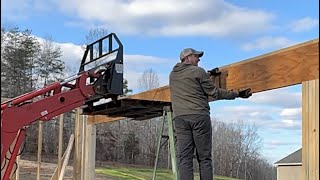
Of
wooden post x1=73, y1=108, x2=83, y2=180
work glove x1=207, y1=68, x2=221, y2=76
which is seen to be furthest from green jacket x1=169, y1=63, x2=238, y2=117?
wooden post x1=73, y1=108, x2=83, y2=180

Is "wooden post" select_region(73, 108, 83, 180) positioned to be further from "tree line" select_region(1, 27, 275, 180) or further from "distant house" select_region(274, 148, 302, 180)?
"tree line" select_region(1, 27, 275, 180)

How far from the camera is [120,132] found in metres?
20.7

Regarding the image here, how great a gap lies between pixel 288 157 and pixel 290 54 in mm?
4470

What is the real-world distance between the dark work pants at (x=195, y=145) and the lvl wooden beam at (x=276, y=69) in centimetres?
71

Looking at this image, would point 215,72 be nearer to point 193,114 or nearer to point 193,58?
point 193,58

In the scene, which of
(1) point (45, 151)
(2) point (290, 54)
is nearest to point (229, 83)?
(2) point (290, 54)

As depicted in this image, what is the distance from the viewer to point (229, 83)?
13.9 feet

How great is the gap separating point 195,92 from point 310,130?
0.82 metres

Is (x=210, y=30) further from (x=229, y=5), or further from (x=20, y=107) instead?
(x=20, y=107)

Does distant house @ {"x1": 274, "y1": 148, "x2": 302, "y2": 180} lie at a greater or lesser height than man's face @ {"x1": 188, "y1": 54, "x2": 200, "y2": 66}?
lesser

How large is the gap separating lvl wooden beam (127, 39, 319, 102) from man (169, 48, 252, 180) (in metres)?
0.44

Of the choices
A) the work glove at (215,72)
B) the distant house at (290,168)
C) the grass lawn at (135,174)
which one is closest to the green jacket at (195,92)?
the work glove at (215,72)

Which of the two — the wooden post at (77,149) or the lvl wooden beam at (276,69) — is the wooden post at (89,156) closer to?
the wooden post at (77,149)

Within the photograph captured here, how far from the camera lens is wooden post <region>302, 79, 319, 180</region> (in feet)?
10.5
